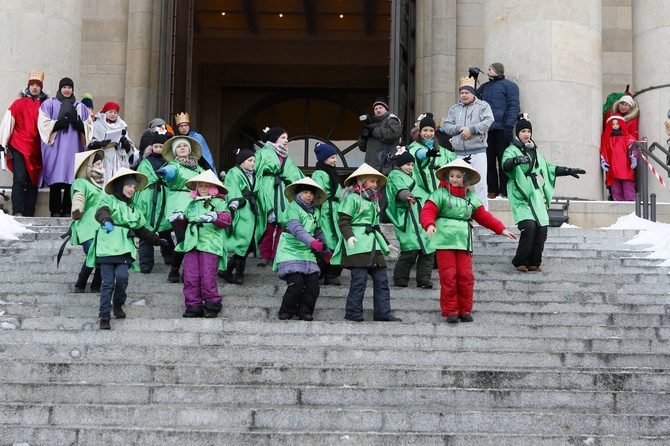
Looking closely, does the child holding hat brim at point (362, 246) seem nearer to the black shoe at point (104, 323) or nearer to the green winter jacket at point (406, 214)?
the green winter jacket at point (406, 214)

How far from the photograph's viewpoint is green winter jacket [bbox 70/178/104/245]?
1045 cm

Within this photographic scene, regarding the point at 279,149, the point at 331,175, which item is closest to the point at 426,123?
the point at 331,175

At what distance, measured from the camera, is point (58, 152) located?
14.3 meters

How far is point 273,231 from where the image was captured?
1145 centimetres

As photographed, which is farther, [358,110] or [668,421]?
[358,110]

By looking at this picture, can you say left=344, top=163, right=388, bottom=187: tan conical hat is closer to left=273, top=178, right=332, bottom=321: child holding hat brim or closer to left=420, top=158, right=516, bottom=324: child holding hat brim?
left=273, top=178, right=332, bottom=321: child holding hat brim

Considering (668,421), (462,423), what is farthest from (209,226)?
(668,421)

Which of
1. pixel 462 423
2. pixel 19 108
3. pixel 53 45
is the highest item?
pixel 53 45

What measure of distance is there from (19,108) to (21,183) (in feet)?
3.42

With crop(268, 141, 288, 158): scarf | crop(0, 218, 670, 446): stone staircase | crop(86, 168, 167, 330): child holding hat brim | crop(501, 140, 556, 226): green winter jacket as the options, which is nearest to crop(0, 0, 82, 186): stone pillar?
crop(0, 218, 670, 446): stone staircase

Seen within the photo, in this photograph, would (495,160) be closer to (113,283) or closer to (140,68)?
(140,68)

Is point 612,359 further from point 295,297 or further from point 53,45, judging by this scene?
point 53,45

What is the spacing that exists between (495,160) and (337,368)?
7.73m

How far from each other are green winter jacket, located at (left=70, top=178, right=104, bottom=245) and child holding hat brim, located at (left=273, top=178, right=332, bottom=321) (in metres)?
1.81
